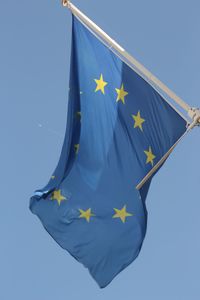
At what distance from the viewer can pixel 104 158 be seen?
46.0 ft

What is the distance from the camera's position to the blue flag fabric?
524 inches

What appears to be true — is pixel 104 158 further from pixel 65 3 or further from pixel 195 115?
pixel 65 3

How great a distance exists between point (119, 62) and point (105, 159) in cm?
209

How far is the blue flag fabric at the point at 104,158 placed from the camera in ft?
43.7

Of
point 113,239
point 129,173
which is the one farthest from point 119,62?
point 113,239

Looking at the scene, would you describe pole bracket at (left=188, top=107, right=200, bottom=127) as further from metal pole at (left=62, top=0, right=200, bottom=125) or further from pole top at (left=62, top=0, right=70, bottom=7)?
pole top at (left=62, top=0, right=70, bottom=7)

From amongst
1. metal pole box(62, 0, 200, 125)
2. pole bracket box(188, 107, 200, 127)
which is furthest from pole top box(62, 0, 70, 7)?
pole bracket box(188, 107, 200, 127)

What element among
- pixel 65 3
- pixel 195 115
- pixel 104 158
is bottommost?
pixel 195 115

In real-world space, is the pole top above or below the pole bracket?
above

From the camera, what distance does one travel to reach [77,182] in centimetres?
1452

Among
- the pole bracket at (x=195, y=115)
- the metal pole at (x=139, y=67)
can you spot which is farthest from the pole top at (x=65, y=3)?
the pole bracket at (x=195, y=115)

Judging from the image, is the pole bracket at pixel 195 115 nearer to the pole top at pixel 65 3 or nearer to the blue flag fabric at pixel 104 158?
the blue flag fabric at pixel 104 158

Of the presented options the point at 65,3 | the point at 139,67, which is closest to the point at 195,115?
the point at 139,67

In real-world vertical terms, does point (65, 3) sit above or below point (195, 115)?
above
